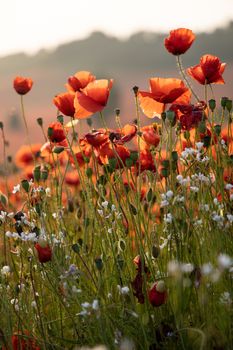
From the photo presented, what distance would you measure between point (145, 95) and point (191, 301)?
71cm

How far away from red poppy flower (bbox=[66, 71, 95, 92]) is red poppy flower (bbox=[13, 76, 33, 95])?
0.35 m

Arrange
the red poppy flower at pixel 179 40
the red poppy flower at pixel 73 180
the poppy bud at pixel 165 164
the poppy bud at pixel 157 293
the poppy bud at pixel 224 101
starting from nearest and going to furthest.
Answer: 1. the poppy bud at pixel 157 293
2. the poppy bud at pixel 165 164
3. the poppy bud at pixel 224 101
4. the red poppy flower at pixel 179 40
5. the red poppy flower at pixel 73 180

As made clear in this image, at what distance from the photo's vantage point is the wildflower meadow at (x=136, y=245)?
1957 mm

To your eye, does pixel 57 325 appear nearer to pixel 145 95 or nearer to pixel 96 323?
pixel 96 323

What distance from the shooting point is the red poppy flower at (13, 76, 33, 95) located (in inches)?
120

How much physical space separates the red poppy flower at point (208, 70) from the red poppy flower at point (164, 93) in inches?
4.7

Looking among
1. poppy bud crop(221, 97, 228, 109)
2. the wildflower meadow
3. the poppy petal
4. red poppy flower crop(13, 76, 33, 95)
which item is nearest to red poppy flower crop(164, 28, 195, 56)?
the wildflower meadow

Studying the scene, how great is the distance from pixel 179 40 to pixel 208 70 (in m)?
0.15

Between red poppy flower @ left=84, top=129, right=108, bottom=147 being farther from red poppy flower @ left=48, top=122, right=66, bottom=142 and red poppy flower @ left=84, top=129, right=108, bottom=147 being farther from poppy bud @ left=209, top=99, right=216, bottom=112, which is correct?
poppy bud @ left=209, top=99, right=216, bottom=112

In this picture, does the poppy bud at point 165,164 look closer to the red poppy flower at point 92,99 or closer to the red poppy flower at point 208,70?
the red poppy flower at point 92,99

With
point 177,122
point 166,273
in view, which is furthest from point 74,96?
point 166,273

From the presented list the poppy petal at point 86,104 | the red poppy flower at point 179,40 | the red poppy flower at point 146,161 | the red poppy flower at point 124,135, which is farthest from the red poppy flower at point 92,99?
the red poppy flower at point 179,40

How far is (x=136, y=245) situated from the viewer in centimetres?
239

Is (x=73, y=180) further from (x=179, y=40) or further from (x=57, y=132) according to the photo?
(x=179, y=40)
